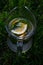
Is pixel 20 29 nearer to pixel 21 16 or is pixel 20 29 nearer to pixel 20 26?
pixel 20 26

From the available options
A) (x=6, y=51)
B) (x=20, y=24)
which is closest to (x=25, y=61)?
(x=6, y=51)

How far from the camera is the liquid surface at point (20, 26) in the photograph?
1.83m

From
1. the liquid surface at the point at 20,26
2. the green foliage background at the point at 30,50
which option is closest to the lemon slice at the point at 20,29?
the liquid surface at the point at 20,26

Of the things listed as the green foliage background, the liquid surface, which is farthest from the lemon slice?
the green foliage background

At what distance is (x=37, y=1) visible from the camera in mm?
2201

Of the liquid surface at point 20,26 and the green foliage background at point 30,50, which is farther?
the green foliage background at point 30,50

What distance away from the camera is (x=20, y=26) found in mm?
1890

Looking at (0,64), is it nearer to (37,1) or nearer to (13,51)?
(13,51)

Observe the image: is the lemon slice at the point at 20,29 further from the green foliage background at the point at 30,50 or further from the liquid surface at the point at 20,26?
the green foliage background at the point at 30,50

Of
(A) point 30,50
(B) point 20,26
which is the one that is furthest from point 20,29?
(A) point 30,50

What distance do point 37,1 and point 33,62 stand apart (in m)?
0.57

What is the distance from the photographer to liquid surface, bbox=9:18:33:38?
1831mm

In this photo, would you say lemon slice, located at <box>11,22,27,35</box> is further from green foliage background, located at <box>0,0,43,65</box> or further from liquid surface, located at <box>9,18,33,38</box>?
green foliage background, located at <box>0,0,43,65</box>

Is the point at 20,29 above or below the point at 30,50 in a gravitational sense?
above
